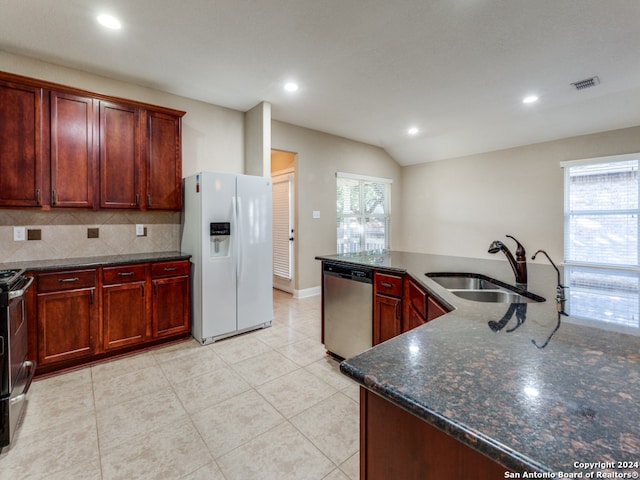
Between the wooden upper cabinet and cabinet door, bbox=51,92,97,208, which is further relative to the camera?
cabinet door, bbox=51,92,97,208

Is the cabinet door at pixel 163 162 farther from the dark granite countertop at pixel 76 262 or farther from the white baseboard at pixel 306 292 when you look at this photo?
the white baseboard at pixel 306 292

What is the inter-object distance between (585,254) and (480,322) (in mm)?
4925

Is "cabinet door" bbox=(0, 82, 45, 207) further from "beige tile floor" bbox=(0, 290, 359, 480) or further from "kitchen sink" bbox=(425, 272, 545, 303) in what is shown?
"kitchen sink" bbox=(425, 272, 545, 303)

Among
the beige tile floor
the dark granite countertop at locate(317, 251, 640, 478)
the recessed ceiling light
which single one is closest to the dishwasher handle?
the beige tile floor

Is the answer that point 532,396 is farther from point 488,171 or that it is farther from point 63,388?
point 488,171

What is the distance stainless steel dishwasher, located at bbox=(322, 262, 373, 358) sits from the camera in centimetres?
241

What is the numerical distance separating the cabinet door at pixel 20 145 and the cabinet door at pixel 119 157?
1.45ft

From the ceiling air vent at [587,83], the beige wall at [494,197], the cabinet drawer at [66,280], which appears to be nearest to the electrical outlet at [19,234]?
the cabinet drawer at [66,280]

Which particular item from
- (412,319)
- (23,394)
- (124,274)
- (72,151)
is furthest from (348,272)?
(72,151)

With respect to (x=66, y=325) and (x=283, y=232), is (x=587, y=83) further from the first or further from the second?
(x=66, y=325)

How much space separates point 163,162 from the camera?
321 cm

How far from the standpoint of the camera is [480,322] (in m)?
1.07

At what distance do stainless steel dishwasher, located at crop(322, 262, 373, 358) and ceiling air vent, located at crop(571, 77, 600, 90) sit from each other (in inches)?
128

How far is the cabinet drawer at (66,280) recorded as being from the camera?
7.85ft
